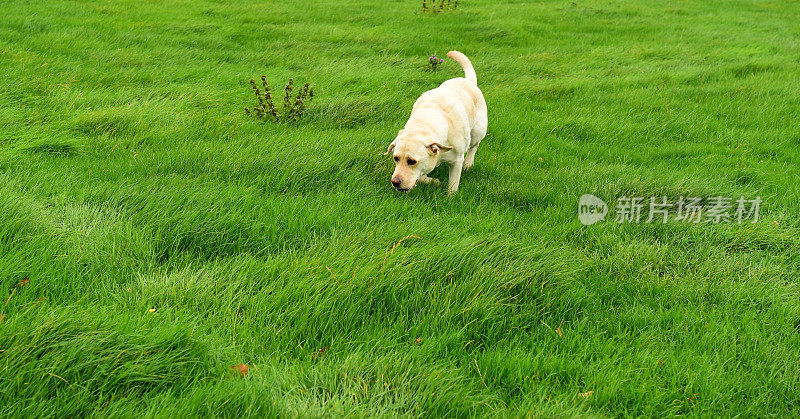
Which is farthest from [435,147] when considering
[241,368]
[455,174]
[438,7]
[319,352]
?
[438,7]

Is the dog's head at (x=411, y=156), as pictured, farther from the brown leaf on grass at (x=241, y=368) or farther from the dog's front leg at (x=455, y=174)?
the brown leaf on grass at (x=241, y=368)

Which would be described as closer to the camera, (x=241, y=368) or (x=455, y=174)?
(x=241, y=368)

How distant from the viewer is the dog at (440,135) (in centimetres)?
423

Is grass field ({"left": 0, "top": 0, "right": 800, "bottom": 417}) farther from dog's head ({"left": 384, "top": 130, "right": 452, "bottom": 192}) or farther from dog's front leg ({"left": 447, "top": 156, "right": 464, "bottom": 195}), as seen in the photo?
dog's head ({"left": 384, "top": 130, "right": 452, "bottom": 192})

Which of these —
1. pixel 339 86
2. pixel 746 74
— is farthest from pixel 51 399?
pixel 746 74

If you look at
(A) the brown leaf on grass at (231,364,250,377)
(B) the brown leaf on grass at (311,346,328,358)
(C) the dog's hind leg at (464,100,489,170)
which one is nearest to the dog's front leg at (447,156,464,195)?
(C) the dog's hind leg at (464,100,489,170)

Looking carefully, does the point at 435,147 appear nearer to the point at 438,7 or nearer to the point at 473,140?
the point at 473,140

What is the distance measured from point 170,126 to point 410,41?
671 centimetres

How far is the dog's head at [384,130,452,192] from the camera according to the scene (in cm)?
419

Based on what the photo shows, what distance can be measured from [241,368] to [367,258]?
1.09 meters

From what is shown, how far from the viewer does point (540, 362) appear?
2.53 meters

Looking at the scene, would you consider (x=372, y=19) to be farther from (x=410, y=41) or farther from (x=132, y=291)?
(x=132, y=291)

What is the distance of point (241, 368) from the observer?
7.38 ft

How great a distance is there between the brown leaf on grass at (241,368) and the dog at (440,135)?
7.26 ft
